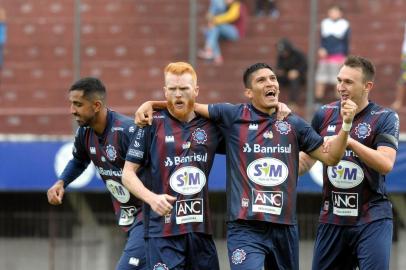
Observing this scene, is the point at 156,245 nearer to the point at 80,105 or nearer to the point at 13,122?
the point at 80,105

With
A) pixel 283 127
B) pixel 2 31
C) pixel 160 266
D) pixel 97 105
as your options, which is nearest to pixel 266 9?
pixel 2 31

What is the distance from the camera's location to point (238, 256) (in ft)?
26.0

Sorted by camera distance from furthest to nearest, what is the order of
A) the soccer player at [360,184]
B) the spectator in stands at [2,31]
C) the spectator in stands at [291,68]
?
1. the spectator in stands at [2,31]
2. the spectator in stands at [291,68]
3. the soccer player at [360,184]

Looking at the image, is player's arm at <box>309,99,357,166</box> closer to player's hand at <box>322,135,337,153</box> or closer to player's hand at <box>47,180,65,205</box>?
player's hand at <box>322,135,337,153</box>

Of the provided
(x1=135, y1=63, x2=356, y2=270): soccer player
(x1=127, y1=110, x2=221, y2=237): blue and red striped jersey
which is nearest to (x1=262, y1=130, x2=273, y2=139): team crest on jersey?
(x1=135, y1=63, x2=356, y2=270): soccer player

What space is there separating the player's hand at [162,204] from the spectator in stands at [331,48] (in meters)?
7.04

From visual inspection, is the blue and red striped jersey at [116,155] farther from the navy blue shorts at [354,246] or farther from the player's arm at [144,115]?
the navy blue shorts at [354,246]

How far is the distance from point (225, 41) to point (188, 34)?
835 mm

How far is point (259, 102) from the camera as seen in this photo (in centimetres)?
815

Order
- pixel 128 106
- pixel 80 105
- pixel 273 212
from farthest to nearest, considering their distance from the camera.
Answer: pixel 128 106 < pixel 80 105 < pixel 273 212

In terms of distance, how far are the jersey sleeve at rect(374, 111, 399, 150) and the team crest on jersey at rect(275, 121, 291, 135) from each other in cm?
70

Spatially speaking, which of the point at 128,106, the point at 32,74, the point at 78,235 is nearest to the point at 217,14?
the point at 128,106

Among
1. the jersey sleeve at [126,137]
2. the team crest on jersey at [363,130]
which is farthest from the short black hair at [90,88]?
the team crest on jersey at [363,130]

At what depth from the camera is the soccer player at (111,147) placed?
886 cm
